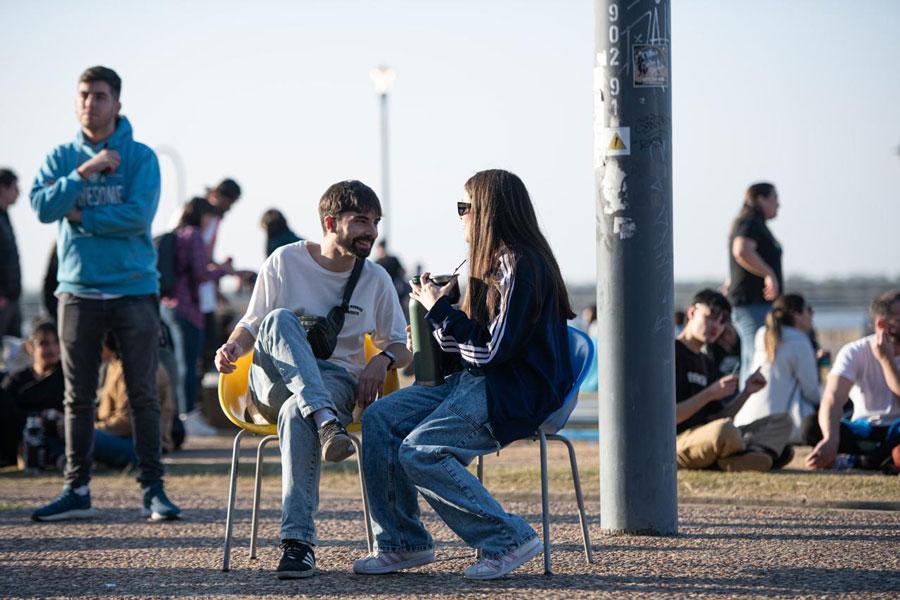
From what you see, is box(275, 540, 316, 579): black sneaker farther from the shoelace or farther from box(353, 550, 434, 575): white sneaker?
box(353, 550, 434, 575): white sneaker

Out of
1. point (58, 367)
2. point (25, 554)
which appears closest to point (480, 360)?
point (25, 554)

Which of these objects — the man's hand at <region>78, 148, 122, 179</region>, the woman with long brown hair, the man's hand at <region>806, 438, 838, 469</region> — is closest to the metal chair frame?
the woman with long brown hair

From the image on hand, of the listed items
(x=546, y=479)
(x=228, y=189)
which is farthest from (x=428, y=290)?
(x=228, y=189)

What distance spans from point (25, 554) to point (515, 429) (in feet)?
7.54

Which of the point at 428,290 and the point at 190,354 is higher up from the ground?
the point at 428,290

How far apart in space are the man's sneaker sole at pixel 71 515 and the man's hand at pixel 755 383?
12.7ft

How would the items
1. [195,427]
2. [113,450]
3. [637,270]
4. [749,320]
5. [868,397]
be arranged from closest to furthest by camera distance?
[637,270], [868,397], [113,450], [749,320], [195,427]

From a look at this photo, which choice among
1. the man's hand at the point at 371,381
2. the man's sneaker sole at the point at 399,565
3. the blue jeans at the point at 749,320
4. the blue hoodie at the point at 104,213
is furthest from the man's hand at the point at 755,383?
the blue hoodie at the point at 104,213

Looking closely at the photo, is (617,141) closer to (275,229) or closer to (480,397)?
(480,397)

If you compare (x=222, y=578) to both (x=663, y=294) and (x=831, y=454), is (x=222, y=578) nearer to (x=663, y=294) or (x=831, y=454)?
(x=663, y=294)

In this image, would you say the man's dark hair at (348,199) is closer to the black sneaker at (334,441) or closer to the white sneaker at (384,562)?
the black sneaker at (334,441)

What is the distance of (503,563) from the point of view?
5.16 m

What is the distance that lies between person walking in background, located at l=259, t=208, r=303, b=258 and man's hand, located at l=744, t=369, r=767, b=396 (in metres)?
4.19

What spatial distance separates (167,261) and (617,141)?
6.38 metres
